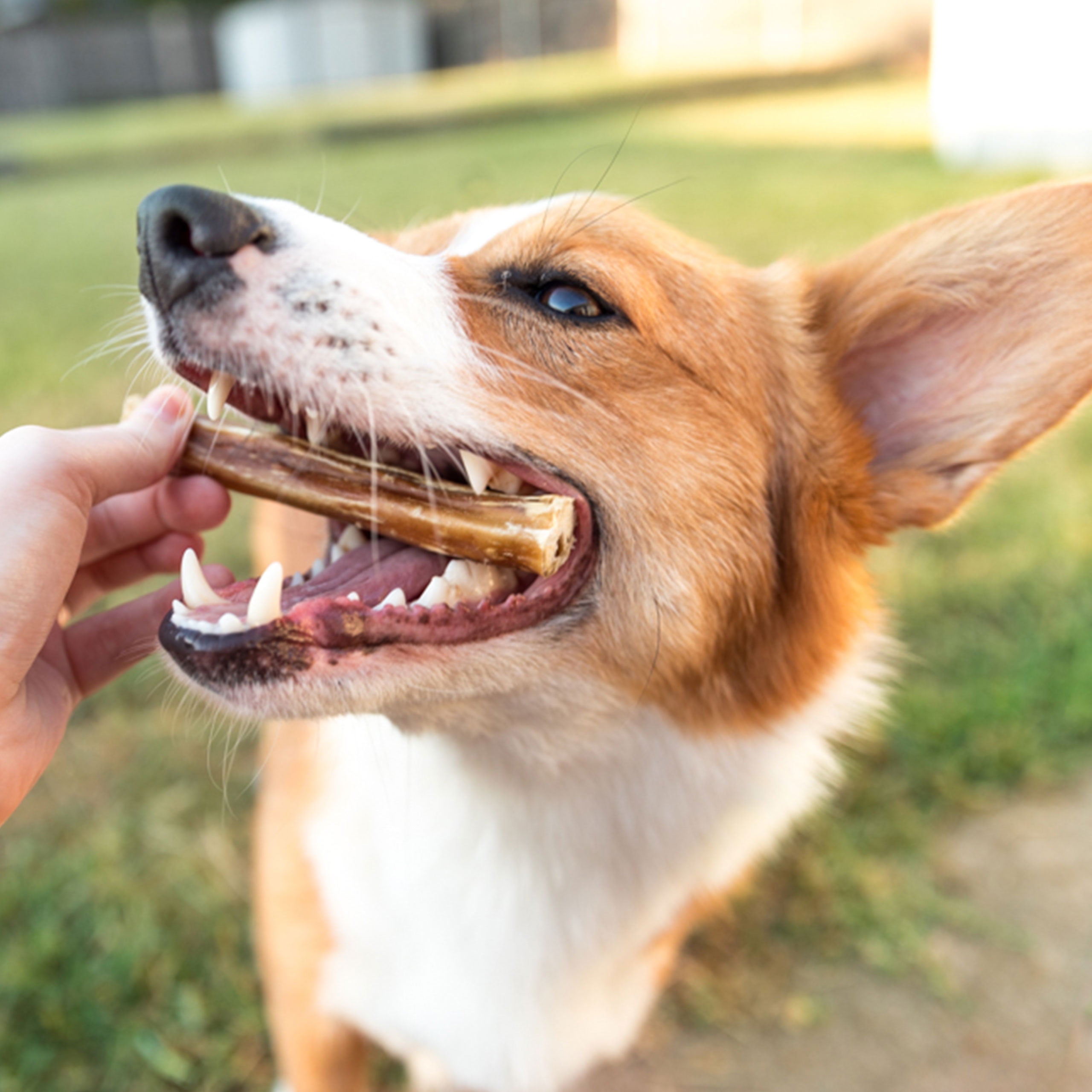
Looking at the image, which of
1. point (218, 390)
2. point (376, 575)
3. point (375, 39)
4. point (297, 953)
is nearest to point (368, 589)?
point (376, 575)

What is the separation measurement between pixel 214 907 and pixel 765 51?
82.6 feet

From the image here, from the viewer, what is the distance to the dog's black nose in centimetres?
139

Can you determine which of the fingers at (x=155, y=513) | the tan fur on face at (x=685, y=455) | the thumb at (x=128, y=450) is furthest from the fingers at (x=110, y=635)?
the tan fur on face at (x=685, y=455)

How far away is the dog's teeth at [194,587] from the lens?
4.91ft

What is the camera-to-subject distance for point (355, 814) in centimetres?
203

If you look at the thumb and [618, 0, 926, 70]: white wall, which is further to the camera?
[618, 0, 926, 70]: white wall

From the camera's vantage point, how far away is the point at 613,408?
1627 mm

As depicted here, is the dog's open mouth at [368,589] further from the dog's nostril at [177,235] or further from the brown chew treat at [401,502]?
the dog's nostril at [177,235]

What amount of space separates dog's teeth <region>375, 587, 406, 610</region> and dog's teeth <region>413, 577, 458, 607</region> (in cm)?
2

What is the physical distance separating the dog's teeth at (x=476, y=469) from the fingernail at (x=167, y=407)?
0.53 m

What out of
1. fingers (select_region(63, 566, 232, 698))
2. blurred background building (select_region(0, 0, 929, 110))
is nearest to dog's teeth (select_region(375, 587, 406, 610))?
fingers (select_region(63, 566, 232, 698))

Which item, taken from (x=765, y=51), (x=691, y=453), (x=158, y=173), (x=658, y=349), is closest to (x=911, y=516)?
(x=691, y=453)

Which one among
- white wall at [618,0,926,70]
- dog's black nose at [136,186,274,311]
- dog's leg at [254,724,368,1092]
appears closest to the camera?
dog's black nose at [136,186,274,311]

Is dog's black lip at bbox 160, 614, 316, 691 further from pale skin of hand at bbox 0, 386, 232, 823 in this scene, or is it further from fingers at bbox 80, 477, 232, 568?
fingers at bbox 80, 477, 232, 568
